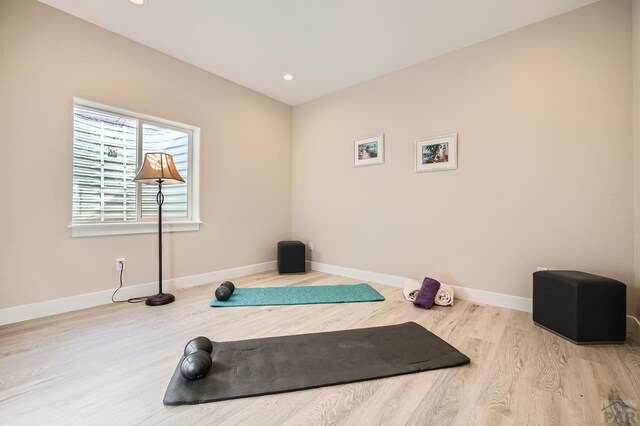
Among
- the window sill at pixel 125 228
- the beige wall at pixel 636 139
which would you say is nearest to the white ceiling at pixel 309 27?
the beige wall at pixel 636 139

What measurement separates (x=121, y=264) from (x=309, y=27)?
2.92 m

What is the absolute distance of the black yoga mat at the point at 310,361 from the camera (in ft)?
4.47

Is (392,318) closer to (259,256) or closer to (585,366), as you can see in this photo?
(585,366)

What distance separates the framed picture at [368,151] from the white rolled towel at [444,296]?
5.42 ft

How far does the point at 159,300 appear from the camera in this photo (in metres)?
2.56

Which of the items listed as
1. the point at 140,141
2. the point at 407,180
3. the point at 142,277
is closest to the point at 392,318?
the point at 407,180

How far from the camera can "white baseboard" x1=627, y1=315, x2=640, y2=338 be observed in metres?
1.93

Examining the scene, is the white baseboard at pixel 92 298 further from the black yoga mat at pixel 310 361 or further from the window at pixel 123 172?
the black yoga mat at pixel 310 361

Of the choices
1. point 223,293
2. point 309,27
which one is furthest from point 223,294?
point 309,27

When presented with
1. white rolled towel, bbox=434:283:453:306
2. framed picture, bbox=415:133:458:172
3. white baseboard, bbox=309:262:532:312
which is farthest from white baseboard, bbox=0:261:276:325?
framed picture, bbox=415:133:458:172

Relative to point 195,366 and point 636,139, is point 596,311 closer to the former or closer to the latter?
point 636,139

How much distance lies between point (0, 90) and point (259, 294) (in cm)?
268

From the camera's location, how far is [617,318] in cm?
181

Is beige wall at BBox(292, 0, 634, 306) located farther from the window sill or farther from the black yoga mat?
the window sill
